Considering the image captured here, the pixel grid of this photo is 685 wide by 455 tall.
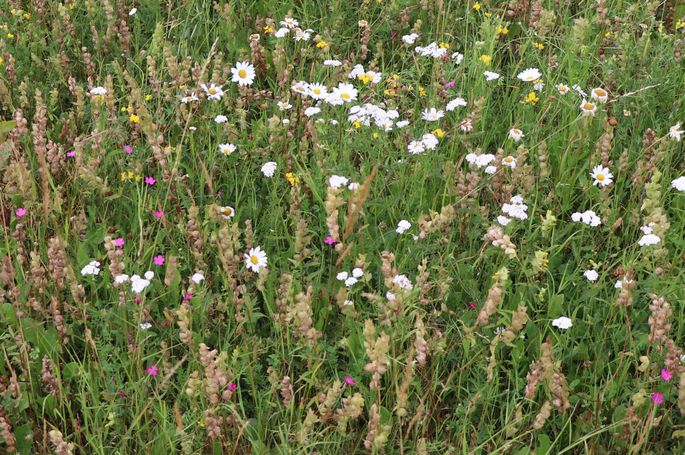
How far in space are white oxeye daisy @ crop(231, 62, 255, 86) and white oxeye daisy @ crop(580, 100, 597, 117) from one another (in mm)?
1338

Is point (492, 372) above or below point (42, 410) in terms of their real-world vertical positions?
above

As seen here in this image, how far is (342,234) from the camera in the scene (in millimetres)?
2703

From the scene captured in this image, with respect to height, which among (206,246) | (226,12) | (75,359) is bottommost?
(75,359)

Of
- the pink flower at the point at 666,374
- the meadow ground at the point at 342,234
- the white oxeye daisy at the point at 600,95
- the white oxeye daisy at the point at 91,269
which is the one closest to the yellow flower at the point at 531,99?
the meadow ground at the point at 342,234

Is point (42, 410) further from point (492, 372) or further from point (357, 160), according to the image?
point (357, 160)

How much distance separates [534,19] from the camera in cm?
377

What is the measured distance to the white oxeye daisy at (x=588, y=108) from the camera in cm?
301

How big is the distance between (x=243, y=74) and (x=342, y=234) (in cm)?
102

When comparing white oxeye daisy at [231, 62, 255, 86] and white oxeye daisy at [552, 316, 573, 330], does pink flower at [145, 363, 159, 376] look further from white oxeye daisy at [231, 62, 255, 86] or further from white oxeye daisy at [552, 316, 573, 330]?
white oxeye daisy at [231, 62, 255, 86]

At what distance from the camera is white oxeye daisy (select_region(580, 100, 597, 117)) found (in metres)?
3.01

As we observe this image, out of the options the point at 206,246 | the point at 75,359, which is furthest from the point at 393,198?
the point at 75,359

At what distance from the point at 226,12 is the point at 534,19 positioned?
1.45m

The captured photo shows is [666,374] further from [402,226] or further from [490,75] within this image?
[490,75]

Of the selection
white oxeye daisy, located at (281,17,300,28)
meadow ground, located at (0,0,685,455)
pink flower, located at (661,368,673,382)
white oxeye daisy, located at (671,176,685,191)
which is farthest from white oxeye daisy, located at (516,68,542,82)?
pink flower, located at (661,368,673,382)
